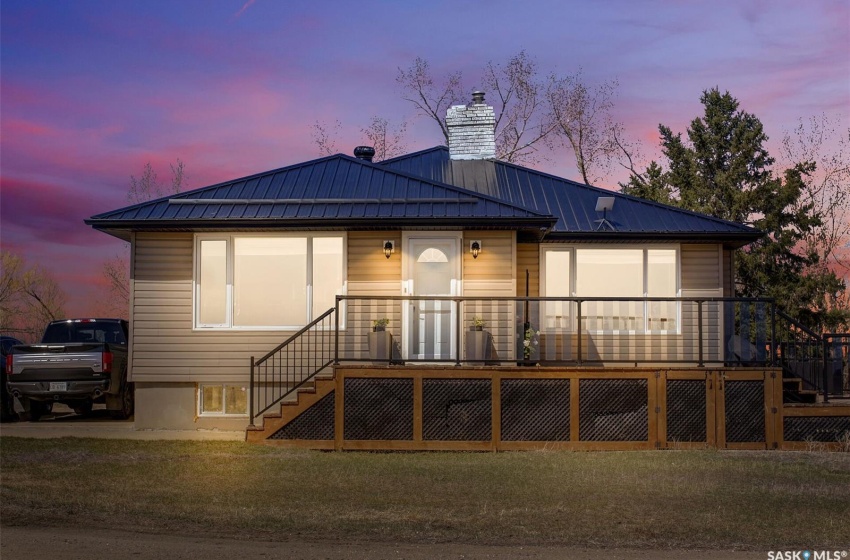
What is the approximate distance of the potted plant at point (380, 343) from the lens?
1471 cm

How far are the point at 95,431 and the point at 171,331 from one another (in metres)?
2.04

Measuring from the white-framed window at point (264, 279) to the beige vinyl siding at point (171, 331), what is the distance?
0.18 meters

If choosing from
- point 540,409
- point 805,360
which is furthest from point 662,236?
point 540,409

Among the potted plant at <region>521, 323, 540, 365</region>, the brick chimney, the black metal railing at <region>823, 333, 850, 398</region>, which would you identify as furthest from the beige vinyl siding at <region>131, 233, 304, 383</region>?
the black metal railing at <region>823, 333, 850, 398</region>

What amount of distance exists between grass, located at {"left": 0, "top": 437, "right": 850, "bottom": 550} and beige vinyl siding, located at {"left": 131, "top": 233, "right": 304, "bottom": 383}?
7.41ft

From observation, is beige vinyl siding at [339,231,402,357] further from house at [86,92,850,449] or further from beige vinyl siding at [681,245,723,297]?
beige vinyl siding at [681,245,723,297]

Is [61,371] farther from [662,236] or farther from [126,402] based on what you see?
[662,236]

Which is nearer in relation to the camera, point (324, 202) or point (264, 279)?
point (324, 202)

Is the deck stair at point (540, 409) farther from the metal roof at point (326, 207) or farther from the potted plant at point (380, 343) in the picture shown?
the metal roof at point (326, 207)

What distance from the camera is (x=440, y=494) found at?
33.9 feet

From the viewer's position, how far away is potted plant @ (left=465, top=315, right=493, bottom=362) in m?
14.6

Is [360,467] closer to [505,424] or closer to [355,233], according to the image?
[505,424]

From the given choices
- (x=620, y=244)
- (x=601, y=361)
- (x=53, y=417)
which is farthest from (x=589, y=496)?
(x=53, y=417)

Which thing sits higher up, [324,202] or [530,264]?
[324,202]
